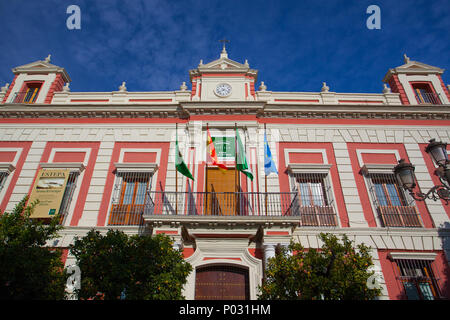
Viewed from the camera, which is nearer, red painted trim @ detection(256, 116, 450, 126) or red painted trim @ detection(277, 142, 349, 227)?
red painted trim @ detection(277, 142, 349, 227)

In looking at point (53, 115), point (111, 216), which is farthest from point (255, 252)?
point (53, 115)

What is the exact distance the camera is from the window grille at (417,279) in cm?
821

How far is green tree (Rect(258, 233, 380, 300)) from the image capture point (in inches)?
226

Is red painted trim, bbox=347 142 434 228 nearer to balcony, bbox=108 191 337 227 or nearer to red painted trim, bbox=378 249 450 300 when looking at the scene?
red painted trim, bbox=378 249 450 300

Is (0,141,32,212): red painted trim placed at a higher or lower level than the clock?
lower

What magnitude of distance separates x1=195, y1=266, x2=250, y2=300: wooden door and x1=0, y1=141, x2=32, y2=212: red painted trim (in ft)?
22.2

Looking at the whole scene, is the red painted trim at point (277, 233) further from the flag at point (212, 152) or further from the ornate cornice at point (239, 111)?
the ornate cornice at point (239, 111)

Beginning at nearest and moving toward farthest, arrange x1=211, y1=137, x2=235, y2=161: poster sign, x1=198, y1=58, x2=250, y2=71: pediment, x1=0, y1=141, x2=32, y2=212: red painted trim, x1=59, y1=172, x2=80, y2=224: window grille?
x1=59, y1=172, x2=80, y2=224: window grille
x1=0, y1=141, x2=32, y2=212: red painted trim
x1=211, y1=137, x2=235, y2=161: poster sign
x1=198, y1=58, x2=250, y2=71: pediment

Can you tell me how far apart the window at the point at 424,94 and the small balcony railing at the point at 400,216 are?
17.1ft

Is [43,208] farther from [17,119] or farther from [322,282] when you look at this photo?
[322,282]

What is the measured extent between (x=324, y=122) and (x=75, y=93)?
10055 millimetres

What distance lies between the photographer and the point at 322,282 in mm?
5723

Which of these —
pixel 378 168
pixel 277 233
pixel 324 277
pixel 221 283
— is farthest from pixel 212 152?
pixel 378 168

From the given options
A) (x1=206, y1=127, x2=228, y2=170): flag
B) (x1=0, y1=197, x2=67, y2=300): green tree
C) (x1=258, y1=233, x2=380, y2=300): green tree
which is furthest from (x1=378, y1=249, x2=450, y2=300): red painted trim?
(x1=0, y1=197, x2=67, y2=300): green tree
